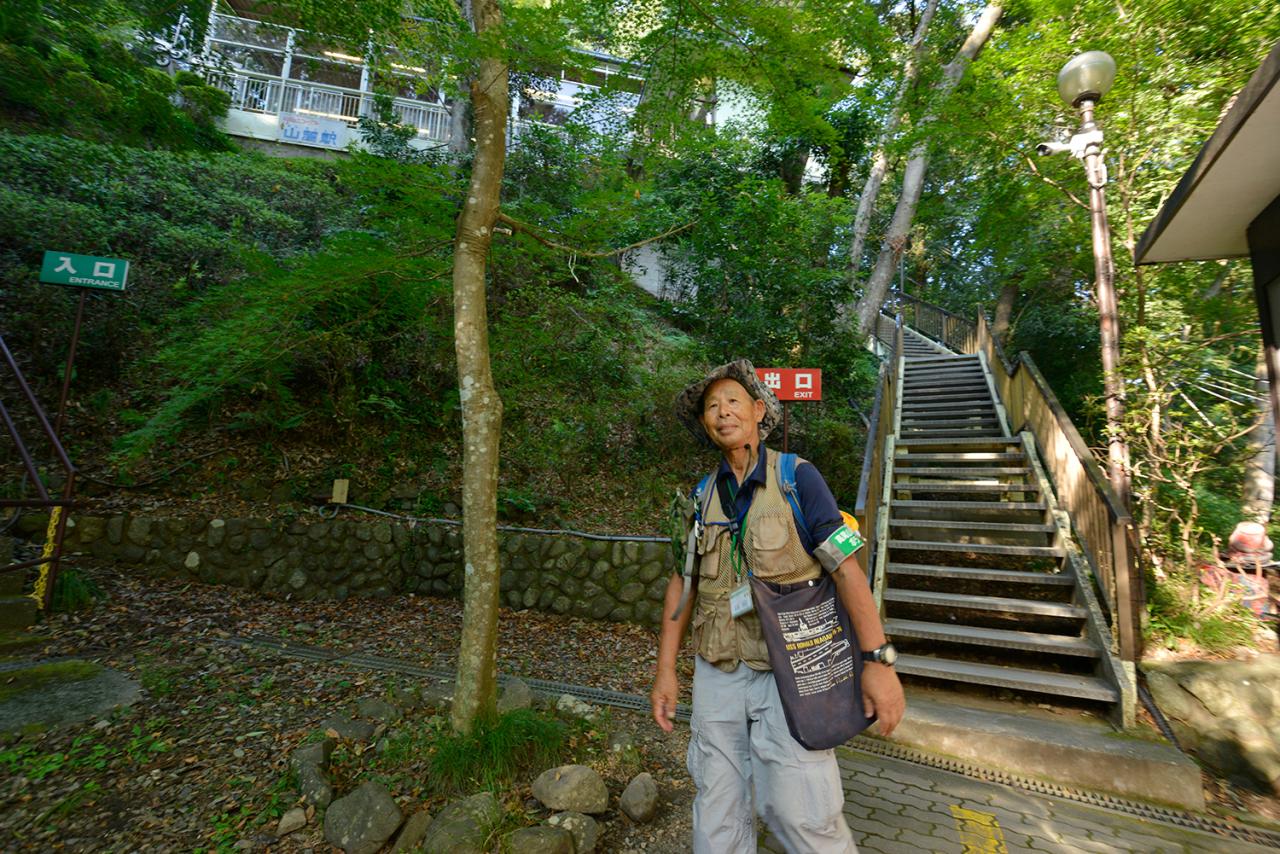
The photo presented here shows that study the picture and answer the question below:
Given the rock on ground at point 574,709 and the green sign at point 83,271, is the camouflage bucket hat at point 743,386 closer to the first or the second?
the rock on ground at point 574,709

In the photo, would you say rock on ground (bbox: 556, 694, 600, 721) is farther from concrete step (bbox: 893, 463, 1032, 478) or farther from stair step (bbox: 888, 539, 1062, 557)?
concrete step (bbox: 893, 463, 1032, 478)

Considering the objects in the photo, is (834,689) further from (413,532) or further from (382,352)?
(382,352)

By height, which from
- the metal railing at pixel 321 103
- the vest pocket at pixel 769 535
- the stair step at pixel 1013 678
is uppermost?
the metal railing at pixel 321 103

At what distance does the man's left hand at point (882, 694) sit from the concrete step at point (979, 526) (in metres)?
4.74

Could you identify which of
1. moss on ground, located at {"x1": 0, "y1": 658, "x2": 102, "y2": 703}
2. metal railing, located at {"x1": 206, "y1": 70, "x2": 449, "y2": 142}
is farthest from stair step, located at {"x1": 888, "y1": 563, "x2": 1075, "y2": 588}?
metal railing, located at {"x1": 206, "y1": 70, "x2": 449, "y2": 142}

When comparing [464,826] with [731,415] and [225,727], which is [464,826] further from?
[731,415]

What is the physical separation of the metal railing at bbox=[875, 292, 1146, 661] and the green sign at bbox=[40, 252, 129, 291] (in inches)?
339

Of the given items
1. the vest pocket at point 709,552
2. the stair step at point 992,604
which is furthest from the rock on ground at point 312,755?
the stair step at point 992,604

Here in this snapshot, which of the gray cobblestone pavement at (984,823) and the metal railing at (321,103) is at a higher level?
the metal railing at (321,103)

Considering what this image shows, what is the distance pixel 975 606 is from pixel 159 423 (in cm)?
738

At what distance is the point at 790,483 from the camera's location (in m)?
1.91

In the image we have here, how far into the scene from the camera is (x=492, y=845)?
7.72 feet

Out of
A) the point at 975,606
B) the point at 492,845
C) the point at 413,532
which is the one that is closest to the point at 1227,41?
the point at 975,606

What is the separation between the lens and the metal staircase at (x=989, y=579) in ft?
14.2
